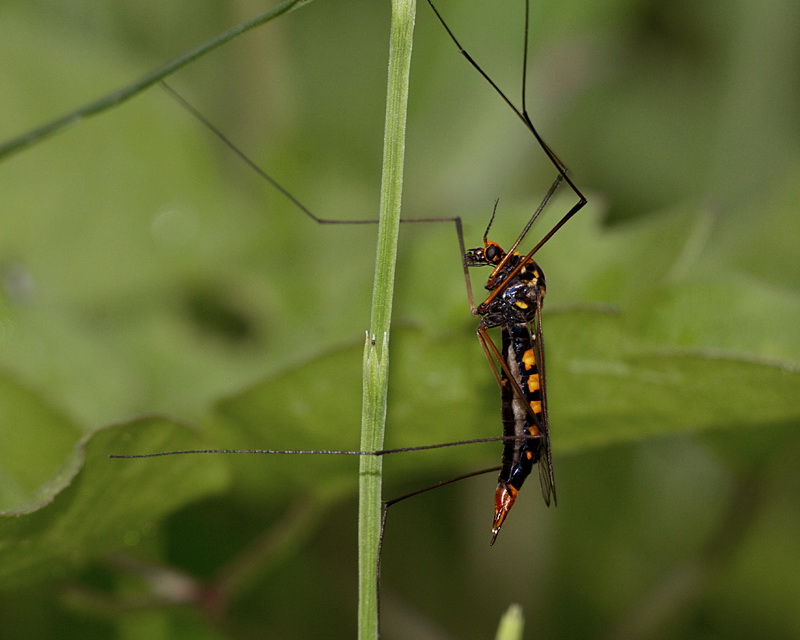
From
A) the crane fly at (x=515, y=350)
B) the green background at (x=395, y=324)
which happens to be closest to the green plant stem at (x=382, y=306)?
the green background at (x=395, y=324)

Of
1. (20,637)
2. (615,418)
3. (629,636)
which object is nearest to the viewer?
(615,418)

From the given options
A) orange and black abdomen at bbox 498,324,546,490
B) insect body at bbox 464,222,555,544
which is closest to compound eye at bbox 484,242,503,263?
insect body at bbox 464,222,555,544

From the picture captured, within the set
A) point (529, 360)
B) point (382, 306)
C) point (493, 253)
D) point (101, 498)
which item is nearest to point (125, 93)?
point (382, 306)

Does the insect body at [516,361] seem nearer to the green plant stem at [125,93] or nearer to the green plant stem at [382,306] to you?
the green plant stem at [382,306]

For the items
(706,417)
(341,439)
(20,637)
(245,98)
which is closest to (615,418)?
(706,417)

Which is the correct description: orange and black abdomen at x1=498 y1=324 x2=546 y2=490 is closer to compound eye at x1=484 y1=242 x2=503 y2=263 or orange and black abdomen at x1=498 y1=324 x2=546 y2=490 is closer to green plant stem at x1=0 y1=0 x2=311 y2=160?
compound eye at x1=484 y1=242 x2=503 y2=263

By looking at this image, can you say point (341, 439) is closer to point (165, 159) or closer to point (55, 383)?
point (55, 383)
